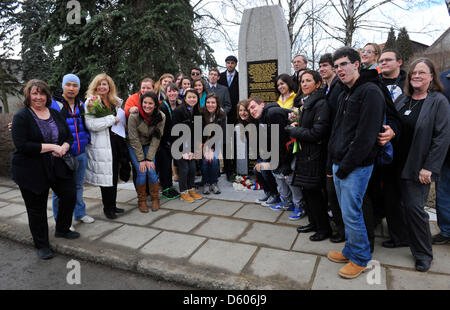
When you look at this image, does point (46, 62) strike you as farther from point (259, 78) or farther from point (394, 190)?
point (394, 190)

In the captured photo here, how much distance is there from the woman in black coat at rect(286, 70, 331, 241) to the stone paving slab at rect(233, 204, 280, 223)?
0.79 meters

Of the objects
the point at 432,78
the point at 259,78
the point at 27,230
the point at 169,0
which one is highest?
the point at 169,0

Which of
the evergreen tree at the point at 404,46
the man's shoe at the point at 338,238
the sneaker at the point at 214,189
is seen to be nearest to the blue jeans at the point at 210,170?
the sneaker at the point at 214,189

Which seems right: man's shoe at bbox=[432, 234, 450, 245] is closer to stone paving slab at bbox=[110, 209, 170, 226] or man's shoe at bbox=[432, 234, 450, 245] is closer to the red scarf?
stone paving slab at bbox=[110, 209, 170, 226]

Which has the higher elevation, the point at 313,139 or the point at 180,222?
the point at 313,139

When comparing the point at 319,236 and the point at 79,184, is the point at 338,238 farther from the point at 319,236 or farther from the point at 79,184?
the point at 79,184

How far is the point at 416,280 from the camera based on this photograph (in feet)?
7.98

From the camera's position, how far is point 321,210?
328 cm

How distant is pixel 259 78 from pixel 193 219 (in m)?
3.47

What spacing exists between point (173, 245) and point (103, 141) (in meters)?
1.80

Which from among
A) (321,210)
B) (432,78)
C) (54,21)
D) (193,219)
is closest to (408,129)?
(432,78)

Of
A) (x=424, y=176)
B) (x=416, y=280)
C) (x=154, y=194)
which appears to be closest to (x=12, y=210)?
(x=154, y=194)

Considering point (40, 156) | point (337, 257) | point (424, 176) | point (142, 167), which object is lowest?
point (337, 257)

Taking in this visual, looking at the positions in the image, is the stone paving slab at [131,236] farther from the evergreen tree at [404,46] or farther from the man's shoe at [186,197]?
the evergreen tree at [404,46]
